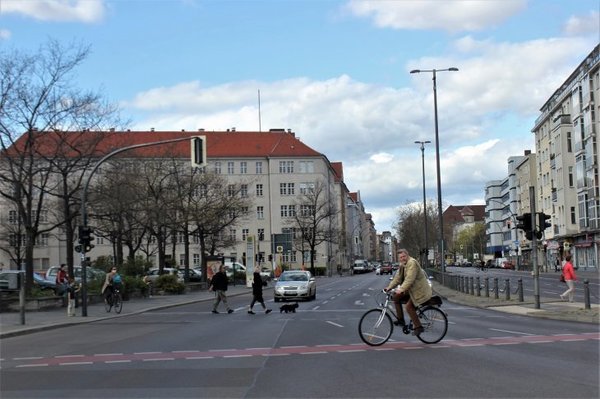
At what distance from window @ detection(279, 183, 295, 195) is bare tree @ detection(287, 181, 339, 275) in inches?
80.4

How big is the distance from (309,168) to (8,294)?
89.4 m

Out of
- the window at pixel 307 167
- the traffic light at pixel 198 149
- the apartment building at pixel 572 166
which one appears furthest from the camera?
the window at pixel 307 167

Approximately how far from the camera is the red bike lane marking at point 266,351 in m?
12.2

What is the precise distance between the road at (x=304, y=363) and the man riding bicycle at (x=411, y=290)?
59 centimetres

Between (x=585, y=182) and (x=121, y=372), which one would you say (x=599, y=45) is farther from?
(x=121, y=372)

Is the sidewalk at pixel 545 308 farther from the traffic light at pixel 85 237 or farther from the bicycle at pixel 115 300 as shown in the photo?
the traffic light at pixel 85 237

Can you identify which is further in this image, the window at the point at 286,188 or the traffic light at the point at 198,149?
the window at the point at 286,188

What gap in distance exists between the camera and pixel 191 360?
1180 cm

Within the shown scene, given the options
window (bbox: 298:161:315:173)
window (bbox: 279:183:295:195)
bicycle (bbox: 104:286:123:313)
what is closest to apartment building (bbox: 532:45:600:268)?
window (bbox: 298:161:315:173)

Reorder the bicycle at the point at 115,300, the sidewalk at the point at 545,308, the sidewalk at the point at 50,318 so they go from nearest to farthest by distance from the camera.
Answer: the sidewalk at the point at 545,308 → the sidewalk at the point at 50,318 → the bicycle at the point at 115,300

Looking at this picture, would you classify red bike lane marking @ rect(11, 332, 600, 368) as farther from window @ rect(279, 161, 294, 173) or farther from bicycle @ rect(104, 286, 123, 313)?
window @ rect(279, 161, 294, 173)

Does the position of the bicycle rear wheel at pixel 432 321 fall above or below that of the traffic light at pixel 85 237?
below

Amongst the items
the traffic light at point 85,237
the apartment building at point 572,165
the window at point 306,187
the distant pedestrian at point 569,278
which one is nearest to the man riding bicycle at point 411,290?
the distant pedestrian at point 569,278

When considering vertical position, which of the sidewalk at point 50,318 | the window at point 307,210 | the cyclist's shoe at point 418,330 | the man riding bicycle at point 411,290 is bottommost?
the sidewalk at point 50,318
